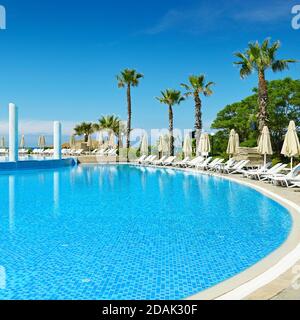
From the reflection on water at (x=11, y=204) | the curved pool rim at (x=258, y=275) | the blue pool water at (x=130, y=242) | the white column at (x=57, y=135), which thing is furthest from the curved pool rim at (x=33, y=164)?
the curved pool rim at (x=258, y=275)

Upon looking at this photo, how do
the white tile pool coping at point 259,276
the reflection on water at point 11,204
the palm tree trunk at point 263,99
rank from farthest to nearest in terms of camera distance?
the palm tree trunk at point 263,99 < the reflection on water at point 11,204 < the white tile pool coping at point 259,276

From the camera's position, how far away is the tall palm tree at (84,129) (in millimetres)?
51500

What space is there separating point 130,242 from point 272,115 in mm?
25062

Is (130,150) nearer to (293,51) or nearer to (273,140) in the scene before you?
(273,140)

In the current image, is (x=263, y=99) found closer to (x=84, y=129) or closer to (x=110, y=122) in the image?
(x=110, y=122)

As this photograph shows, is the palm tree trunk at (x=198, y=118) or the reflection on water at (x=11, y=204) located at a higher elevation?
the palm tree trunk at (x=198, y=118)

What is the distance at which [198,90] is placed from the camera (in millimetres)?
27781

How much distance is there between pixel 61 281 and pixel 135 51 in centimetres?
3458

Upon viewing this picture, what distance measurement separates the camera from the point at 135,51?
36875 millimetres

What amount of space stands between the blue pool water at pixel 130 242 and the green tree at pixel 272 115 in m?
18.4
